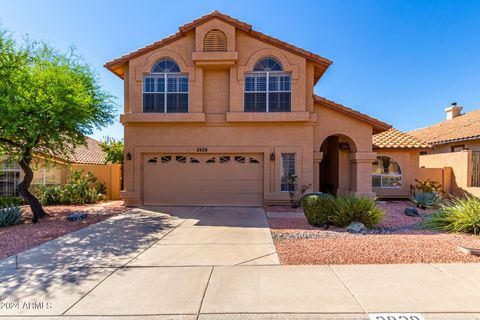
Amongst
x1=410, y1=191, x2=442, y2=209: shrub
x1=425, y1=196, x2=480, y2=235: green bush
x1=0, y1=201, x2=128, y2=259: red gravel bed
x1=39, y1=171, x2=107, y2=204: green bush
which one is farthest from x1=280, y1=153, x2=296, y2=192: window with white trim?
x1=39, y1=171, x2=107, y2=204: green bush

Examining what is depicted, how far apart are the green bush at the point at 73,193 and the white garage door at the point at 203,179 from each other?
3.59 m

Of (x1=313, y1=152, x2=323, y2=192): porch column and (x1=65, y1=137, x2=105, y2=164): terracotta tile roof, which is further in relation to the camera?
(x1=65, y1=137, x2=105, y2=164): terracotta tile roof

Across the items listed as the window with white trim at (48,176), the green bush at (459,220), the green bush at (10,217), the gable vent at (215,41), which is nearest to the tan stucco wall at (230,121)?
the gable vent at (215,41)

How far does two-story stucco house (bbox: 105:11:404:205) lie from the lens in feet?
40.0

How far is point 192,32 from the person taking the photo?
488 inches

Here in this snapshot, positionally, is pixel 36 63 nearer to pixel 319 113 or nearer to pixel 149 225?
pixel 149 225

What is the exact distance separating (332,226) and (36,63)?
12.0 m

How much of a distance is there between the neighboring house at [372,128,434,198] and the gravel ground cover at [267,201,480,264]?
20.5 ft

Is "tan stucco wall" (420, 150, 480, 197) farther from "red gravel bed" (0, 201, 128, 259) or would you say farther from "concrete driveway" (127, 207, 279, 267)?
"red gravel bed" (0, 201, 128, 259)

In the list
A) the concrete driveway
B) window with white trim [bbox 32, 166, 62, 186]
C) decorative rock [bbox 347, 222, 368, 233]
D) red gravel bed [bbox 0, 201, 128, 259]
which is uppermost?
window with white trim [bbox 32, 166, 62, 186]

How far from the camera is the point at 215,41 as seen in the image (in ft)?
40.0

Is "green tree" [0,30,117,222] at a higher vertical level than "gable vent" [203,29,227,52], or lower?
lower

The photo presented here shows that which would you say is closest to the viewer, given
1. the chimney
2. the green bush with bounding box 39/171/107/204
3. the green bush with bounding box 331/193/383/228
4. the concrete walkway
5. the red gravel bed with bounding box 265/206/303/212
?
the concrete walkway

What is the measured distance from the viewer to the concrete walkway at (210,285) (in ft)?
12.5
